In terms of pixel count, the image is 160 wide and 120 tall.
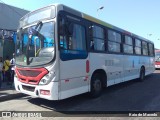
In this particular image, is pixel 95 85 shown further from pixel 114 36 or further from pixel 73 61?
pixel 114 36

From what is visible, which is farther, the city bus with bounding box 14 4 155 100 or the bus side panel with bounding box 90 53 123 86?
the bus side panel with bounding box 90 53 123 86

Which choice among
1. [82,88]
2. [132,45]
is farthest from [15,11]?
[82,88]

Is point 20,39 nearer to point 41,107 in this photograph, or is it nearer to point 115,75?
point 41,107

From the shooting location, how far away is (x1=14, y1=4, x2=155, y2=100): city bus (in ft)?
22.9

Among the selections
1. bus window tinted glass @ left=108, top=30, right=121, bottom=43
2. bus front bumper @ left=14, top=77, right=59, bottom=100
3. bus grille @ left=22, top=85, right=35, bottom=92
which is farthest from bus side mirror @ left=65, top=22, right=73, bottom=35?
bus window tinted glass @ left=108, top=30, right=121, bottom=43

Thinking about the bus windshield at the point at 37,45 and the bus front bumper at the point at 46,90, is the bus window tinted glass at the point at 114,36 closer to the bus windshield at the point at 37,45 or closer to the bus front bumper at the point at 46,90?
the bus windshield at the point at 37,45

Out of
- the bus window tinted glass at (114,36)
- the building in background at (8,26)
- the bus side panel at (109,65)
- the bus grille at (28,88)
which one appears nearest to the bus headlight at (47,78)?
the bus grille at (28,88)

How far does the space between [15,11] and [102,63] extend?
1302 centimetres

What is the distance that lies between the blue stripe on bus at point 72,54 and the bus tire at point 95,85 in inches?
45.9

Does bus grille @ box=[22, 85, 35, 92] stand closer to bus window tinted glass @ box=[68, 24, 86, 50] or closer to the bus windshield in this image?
the bus windshield

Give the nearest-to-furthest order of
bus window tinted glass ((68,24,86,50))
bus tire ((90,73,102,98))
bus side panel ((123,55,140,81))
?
1. bus window tinted glass ((68,24,86,50))
2. bus tire ((90,73,102,98))
3. bus side panel ((123,55,140,81))

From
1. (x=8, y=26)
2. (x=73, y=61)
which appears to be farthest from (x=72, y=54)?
(x=8, y=26)

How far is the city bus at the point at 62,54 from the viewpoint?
696cm

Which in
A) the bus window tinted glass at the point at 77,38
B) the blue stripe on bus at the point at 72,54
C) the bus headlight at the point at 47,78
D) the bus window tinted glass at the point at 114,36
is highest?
the bus window tinted glass at the point at 114,36
